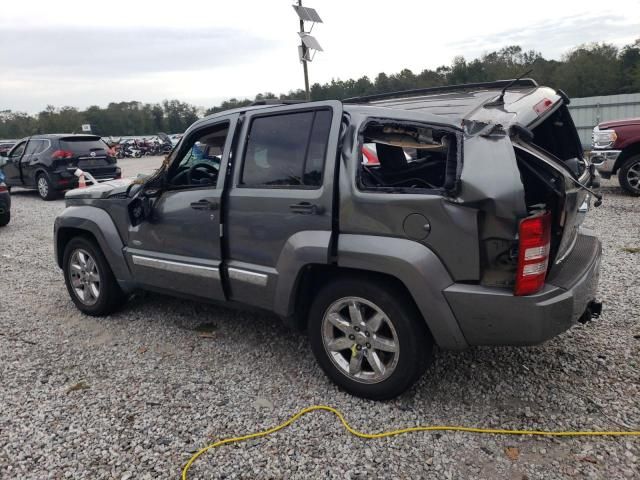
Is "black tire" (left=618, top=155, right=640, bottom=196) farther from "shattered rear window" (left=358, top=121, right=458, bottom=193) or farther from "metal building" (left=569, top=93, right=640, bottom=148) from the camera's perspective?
"metal building" (left=569, top=93, right=640, bottom=148)

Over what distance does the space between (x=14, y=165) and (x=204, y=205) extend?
1247 centimetres

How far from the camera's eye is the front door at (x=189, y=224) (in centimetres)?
368

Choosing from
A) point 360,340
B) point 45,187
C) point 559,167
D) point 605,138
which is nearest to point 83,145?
point 45,187

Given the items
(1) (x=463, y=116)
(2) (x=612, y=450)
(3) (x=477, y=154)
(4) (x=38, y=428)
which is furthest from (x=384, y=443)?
(4) (x=38, y=428)

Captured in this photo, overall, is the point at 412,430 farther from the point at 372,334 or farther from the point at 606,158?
the point at 606,158

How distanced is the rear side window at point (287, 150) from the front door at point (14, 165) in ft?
41.0

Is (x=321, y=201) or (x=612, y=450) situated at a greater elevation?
(x=321, y=201)

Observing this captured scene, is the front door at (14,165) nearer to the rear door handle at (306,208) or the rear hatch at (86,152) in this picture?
the rear hatch at (86,152)

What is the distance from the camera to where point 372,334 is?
303 cm

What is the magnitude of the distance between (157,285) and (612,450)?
337cm

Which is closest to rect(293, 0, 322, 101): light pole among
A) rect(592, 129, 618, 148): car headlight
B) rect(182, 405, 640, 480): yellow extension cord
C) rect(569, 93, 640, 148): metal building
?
rect(592, 129, 618, 148): car headlight

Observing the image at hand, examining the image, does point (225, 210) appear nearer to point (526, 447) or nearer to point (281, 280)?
point (281, 280)

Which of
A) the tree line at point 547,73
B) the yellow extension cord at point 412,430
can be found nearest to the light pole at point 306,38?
the yellow extension cord at point 412,430

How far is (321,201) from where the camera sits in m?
3.07
